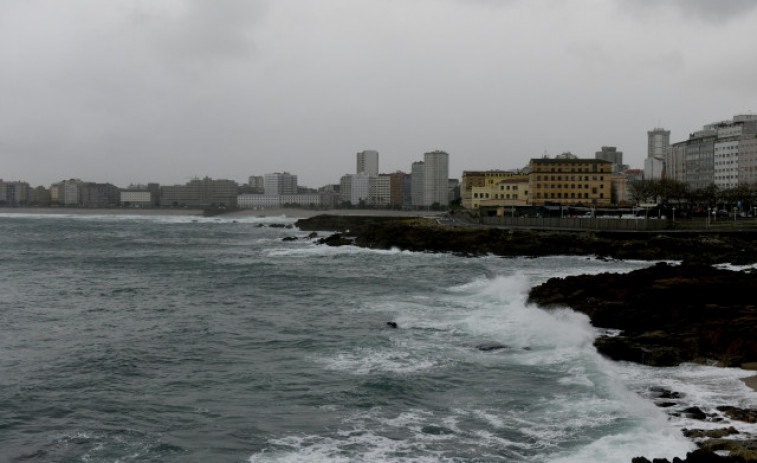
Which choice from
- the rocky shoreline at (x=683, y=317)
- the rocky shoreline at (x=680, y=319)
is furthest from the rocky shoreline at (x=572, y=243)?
the rocky shoreline at (x=680, y=319)

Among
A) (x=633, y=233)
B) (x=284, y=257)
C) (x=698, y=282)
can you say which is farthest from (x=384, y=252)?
Result: (x=698, y=282)

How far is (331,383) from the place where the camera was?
55.4 ft

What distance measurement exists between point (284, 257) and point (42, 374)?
39.1m

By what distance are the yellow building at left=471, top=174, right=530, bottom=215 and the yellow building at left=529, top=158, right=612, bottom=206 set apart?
4226 millimetres

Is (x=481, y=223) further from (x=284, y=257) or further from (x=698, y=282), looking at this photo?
(x=698, y=282)

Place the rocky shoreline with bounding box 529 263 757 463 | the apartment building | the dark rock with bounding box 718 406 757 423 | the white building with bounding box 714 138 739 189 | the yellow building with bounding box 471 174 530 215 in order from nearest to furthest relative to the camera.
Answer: the dark rock with bounding box 718 406 757 423, the rocky shoreline with bounding box 529 263 757 463, the yellow building with bounding box 471 174 530 215, the apartment building, the white building with bounding box 714 138 739 189

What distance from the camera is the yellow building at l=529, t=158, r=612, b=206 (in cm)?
10850

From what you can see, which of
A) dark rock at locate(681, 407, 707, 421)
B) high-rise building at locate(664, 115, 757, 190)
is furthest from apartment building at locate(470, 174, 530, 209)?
dark rock at locate(681, 407, 707, 421)

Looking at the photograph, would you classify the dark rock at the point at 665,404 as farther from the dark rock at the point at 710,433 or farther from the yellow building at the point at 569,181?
the yellow building at the point at 569,181

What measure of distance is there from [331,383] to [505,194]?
345 ft

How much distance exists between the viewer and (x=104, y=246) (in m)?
75.0

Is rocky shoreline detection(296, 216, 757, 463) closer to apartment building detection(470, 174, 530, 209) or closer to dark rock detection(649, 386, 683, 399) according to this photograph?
dark rock detection(649, 386, 683, 399)

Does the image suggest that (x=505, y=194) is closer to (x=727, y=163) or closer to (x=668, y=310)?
(x=727, y=163)

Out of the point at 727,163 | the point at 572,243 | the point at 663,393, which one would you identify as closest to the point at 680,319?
the point at 663,393
